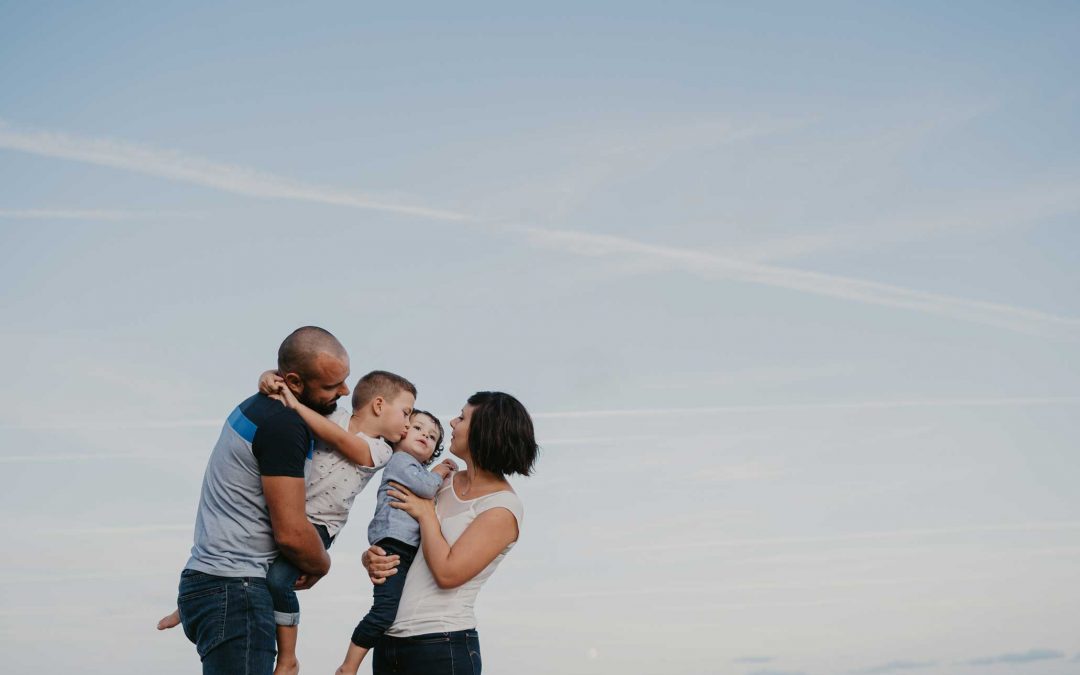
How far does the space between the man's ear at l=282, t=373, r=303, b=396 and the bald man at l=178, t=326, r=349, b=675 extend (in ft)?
0.04

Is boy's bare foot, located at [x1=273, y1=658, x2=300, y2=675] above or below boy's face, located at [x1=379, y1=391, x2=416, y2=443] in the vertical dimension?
below

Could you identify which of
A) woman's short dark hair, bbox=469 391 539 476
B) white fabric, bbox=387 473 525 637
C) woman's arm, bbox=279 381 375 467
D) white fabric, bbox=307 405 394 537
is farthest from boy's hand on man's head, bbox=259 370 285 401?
white fabric, bbox=387 473 525 637

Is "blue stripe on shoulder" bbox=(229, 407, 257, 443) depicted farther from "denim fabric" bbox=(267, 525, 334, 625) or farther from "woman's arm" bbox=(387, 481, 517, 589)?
"woman's arm" bbox=(387, 481, 517, 589)

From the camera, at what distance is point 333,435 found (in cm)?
561

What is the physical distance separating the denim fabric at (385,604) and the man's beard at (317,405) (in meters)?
0.80

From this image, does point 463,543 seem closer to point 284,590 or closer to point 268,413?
point 284,590

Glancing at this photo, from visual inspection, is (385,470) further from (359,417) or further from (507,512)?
(507,512)

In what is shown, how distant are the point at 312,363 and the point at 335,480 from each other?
707mm

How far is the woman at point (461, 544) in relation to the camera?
5.50 metres

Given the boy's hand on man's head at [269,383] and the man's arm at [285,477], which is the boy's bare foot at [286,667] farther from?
the boy's hand on man's head at [269,383]

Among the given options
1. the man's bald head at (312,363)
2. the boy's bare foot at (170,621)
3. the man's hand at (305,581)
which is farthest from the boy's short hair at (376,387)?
the boy's bare foot at (170,621)

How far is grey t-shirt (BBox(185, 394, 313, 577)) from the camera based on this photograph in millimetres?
5258

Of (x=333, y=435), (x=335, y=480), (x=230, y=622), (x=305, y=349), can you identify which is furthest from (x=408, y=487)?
(x=230, y=622)

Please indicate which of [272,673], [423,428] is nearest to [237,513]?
[272,673]
